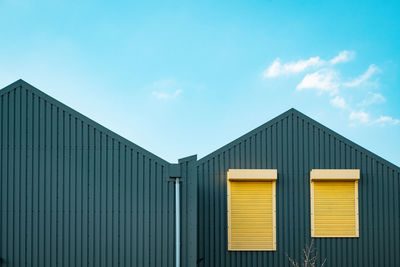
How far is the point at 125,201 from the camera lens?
27.3 feet

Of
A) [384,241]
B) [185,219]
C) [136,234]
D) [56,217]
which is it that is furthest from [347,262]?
[56,217]

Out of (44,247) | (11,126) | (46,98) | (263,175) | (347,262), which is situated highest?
(46,98)

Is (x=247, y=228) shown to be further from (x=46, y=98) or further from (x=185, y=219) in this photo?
(x=46, y=98)

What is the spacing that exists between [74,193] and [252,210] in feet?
14.7

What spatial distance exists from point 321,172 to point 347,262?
241 centimetres

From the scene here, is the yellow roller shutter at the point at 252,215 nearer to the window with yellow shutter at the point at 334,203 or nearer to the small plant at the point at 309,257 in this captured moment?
the small plant at the point at 309,257

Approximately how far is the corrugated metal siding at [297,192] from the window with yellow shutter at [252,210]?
0.16 meters

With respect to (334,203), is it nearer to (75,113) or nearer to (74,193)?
(74,193)

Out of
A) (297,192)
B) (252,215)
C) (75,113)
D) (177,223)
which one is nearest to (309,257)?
(297,192)

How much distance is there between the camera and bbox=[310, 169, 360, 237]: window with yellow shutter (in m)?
9.91

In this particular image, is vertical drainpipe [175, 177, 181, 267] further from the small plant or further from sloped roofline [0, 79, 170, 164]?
the small plant

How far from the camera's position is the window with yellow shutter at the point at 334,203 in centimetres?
991

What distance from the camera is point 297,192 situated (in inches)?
392

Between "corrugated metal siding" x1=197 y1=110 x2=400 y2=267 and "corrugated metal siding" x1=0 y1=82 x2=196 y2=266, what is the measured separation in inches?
68.3
